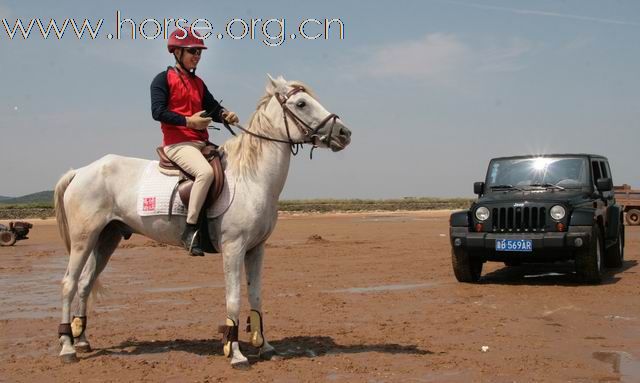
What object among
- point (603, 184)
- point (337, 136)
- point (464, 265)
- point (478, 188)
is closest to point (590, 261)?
point (603, 184)

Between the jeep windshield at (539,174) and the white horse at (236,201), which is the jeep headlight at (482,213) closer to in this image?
the jeep windshield at (539,174)

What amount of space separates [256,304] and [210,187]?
122 centimetres

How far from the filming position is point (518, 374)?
5.54m

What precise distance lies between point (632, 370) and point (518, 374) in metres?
0.99

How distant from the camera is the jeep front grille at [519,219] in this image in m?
10.6

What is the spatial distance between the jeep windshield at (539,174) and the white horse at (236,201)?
22.0 ft

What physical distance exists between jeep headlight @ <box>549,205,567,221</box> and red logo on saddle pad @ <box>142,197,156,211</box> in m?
6.78

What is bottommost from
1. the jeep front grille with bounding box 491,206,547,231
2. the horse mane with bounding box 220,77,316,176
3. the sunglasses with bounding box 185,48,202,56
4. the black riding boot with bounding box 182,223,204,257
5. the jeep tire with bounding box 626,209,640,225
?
the jeep tire with bounding box 626,209,640,225

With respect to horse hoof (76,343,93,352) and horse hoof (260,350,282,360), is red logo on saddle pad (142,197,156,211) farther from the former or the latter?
horse hoof (260,350,282,360)

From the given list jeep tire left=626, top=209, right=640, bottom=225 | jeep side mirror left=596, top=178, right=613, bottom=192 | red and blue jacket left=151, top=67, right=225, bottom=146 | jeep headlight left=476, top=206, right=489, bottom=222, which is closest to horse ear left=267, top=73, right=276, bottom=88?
red and blue jacket left=151, top=67, right=225, bottom=146

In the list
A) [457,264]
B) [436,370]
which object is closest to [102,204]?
[436,370]

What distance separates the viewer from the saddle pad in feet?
20.2

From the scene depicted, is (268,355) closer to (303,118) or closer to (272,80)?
(303,118)

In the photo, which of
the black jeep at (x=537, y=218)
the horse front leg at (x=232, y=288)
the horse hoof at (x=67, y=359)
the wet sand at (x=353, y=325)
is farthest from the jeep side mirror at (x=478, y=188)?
the horse hoof at (x=67, y=359)
